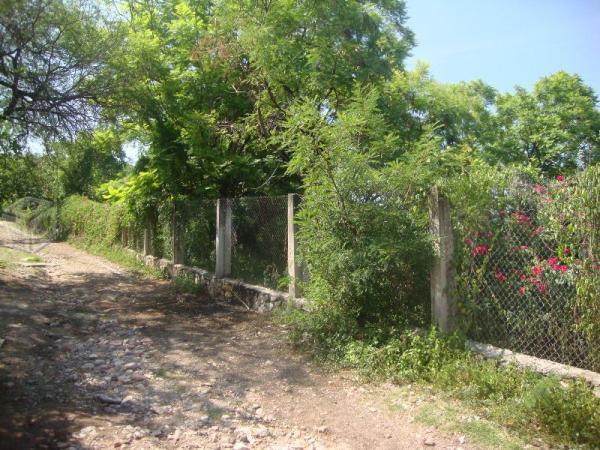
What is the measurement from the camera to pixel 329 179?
5.75 m

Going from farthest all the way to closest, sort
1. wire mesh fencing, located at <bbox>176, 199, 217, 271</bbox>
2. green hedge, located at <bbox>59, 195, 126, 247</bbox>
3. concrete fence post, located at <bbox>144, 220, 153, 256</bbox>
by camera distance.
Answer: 1. green hedge, located at <bbox>59, 195, 126, 247</bbox>
2. concrete fence post, located at <bbox>144, 220, 153, 256</bbox>
3. wire mesh fencing, located at <bbox>176, 199, 217, 271</bbox>

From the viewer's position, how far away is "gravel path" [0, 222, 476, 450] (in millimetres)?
3791

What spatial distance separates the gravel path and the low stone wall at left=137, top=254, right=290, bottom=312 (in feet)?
0.99

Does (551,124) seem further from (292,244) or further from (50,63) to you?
(50,63)

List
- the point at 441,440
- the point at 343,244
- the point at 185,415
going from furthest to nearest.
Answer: the point at 343,244
the point at 185,415
the point at 441,440

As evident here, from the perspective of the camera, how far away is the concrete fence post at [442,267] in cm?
526

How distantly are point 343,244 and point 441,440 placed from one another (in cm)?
253

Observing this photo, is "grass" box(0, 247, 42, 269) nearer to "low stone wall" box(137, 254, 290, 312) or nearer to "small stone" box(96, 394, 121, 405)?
"low stone wall" box(137, 254, 290, 312)

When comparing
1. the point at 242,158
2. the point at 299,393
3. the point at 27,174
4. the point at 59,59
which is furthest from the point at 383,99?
the point at 27,174

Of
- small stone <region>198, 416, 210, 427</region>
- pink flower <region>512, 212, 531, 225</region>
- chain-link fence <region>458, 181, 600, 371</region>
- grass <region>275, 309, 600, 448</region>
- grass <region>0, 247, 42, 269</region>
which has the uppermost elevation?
pink flower <region>512, 212, 531, 225</region>

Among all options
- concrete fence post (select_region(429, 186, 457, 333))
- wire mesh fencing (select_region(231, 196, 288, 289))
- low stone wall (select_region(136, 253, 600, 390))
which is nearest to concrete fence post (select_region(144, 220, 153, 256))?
low stone wall (select_region(136, 253, 600, 390))

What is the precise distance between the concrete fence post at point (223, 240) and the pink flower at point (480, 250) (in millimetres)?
5698

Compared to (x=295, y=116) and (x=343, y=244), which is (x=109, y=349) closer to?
(x=343, y=244)

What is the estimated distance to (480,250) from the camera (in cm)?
503
